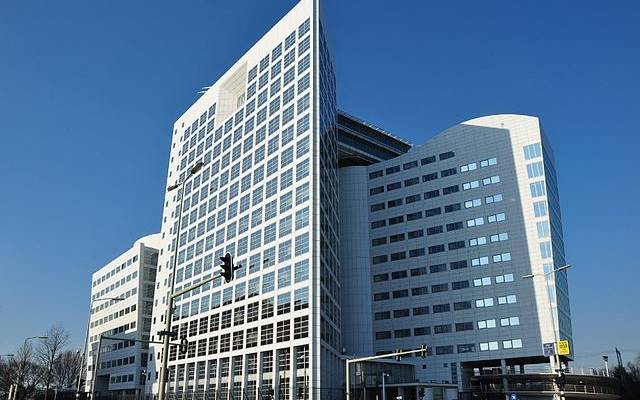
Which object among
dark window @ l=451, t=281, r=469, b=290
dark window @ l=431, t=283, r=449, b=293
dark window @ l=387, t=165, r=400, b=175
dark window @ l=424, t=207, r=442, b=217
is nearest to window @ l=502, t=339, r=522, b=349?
dark window @ l=451, t=281, r=469, b=290

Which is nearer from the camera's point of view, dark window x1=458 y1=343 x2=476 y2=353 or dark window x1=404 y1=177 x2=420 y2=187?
dark window x1=458 y1=343 x2=476 y2=353

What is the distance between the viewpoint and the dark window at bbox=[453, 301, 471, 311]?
305 ft

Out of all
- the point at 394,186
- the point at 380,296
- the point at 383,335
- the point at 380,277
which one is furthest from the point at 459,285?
the point at 394,186

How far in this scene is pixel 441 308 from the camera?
95.5 metres

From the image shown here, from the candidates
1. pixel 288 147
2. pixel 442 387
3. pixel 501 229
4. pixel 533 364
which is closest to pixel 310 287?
pixel 288 147

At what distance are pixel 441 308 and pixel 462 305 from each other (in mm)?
3822

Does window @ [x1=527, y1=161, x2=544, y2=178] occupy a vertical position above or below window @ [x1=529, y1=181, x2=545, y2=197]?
above

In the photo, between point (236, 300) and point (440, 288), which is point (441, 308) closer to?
point (440, 288)

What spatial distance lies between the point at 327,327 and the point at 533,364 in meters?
39.1

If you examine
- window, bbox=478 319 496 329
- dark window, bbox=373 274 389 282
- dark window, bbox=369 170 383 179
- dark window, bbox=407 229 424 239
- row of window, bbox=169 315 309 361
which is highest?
A: dark window, bbox=369 170 383 179

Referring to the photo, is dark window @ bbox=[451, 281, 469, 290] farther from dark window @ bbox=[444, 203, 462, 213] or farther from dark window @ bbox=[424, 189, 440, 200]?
dark window @ bbox=[424, 189, 440, 200]

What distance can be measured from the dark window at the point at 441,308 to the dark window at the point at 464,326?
322cm

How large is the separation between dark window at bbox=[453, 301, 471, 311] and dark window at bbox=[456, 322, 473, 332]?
2492mm

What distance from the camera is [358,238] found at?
10694 cm
